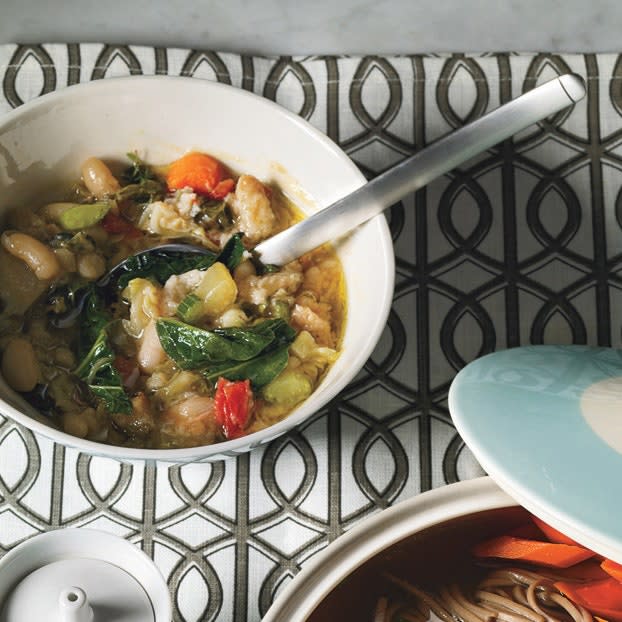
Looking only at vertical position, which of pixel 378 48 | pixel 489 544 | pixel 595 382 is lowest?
pixel 489 544

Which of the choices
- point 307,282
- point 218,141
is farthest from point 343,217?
point 218,141

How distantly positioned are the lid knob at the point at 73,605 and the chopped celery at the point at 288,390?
0.45m

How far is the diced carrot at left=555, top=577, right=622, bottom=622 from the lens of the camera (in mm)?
1722

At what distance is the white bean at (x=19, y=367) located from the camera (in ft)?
A: 5.60

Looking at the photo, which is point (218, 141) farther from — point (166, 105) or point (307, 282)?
point (307, 282)

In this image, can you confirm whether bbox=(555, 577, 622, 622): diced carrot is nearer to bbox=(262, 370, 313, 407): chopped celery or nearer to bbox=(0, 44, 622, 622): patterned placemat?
bbox=(0, 44, 622, 622): patterned placemat

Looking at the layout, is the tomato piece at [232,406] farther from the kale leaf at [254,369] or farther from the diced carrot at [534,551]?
the diced carrot at [534,551]

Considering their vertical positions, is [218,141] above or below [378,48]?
below

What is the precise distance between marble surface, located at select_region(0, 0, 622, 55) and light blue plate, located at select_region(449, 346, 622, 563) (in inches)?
33.5

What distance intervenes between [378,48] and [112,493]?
43.4 inches

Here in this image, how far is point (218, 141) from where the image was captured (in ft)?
6.33

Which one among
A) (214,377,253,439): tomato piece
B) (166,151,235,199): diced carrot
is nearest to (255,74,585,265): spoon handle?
(166,151,235,199): diced carrot

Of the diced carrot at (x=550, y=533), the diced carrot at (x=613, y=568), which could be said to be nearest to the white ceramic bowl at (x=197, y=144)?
the diced carrot at (x=550, y=533)

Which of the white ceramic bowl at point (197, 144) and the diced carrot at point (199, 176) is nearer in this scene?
the white ceramic bowl at point (197, 144)
